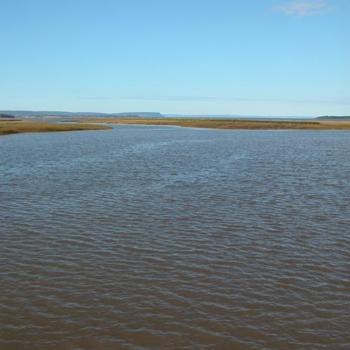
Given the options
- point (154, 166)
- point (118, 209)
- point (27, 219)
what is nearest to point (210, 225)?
point (118, 209)

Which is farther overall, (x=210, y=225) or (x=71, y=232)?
(x=210, y=225)

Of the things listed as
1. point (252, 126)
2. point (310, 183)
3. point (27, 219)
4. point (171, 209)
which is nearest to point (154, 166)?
point (310, 183)

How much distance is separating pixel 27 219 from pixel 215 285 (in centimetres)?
1184

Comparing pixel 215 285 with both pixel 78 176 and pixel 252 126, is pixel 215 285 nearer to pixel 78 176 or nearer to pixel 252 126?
pixel 78 176

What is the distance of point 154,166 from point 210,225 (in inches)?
A: 881

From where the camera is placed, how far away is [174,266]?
50.6ft

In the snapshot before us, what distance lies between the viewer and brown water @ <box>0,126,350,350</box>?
11.1 m

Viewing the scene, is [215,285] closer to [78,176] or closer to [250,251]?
[250,251]

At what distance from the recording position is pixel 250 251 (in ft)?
55.7

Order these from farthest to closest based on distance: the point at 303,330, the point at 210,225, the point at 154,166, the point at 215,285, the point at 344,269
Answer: the point at 154,166 < the point at 210,225 < the point at 344,269 < the point at 215,285 < the point at 303,330

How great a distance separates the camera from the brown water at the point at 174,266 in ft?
36.4

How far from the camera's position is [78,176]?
3541cm

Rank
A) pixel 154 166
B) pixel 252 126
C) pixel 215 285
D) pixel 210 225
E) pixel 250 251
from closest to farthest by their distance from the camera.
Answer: pixel 215 285 < pixel 250 251 < pixel 210 225 < pixel 154 166 < pixel 252 126

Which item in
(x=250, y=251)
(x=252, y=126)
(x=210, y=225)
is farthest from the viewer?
(x=252, y=126)
